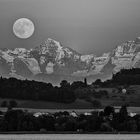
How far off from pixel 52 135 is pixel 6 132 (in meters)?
11.5

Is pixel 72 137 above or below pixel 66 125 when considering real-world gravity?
below

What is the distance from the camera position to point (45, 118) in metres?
136

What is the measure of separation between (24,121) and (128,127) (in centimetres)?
2469

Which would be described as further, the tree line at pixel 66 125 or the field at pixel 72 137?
the tree line at pixel 66 125

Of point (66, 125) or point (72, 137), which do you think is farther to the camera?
point (66, 125)

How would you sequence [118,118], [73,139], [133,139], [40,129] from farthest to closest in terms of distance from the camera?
1. [118,118]
2. [40,129]
3. [73,139]
4. [133,139]

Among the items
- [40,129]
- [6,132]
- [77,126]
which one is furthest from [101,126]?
[6,132]

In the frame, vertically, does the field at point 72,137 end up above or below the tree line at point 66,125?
below

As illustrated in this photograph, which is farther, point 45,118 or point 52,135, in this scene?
point 45,118

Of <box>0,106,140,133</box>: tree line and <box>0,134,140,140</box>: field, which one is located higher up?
<box>0,106,140,133</box>: tree line

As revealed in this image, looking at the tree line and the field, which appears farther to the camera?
the tree line

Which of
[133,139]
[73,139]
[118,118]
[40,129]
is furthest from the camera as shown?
[118,118]

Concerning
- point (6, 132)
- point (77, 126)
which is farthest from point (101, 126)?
point (6, 132)

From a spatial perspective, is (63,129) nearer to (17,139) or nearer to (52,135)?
(52,135)
